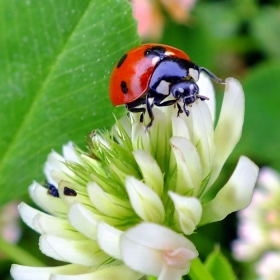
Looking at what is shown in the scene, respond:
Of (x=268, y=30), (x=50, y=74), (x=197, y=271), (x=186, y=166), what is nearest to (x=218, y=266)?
(x=197, y=271)

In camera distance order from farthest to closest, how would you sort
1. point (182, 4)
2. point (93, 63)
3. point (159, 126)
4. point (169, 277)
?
point (182, 4), point (93, 63), point (159, 126), point (169, 277)

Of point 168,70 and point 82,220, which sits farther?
point 168,70

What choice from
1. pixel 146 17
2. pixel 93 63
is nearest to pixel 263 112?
pixel 146 17

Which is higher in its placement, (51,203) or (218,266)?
(51,203)

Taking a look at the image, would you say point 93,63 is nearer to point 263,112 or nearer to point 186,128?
point 186,128

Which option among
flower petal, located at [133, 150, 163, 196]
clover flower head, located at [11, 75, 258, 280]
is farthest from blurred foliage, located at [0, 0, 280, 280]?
flower petal, located at [133, 150, 163, 196]

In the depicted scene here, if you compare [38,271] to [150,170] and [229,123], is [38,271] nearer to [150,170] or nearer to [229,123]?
[150,170]
